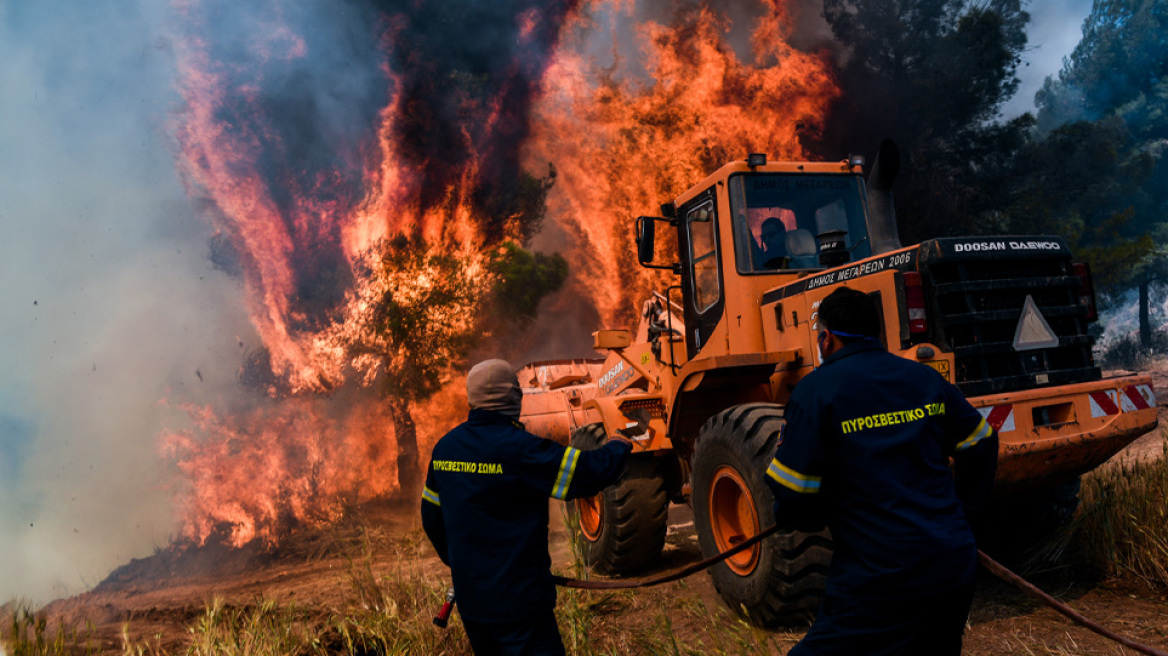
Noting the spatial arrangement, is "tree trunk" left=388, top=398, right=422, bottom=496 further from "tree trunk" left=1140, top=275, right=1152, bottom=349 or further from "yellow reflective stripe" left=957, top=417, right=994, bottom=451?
"tree trunk" left=1140, top=275, right=1152, bottom=349

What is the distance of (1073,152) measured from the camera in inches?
781

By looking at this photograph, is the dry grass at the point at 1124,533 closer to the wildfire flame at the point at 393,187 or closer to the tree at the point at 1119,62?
the wildfire flame at the point at 393,187

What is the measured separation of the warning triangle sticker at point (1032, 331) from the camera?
464 centimetres

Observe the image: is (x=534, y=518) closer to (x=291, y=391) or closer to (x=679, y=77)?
(x=291, y=391)

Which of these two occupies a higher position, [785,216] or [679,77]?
[679,77]

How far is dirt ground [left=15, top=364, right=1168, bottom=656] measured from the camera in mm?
4348

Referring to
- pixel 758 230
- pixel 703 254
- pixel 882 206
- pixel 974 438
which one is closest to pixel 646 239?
pixel 703 254

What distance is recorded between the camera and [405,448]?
1520cm

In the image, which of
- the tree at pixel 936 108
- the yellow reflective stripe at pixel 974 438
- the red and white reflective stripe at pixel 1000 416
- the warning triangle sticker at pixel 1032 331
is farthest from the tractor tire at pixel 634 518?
the tree at pixel 936 108

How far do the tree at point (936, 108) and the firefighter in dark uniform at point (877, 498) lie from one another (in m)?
17.4

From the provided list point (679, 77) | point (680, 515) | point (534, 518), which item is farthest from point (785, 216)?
point (679, 77)

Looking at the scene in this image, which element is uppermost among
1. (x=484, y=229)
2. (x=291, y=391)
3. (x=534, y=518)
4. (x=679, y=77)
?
(x=679, y=77)

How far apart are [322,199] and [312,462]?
19.7ft

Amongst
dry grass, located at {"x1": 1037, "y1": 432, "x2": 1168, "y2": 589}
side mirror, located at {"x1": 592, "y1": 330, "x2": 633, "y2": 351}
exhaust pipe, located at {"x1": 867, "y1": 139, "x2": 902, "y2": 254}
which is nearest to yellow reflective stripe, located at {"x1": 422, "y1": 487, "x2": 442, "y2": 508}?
side mirror, located at {"x1": 592, "y1": 330, "x2": 633, "y2": 351}
